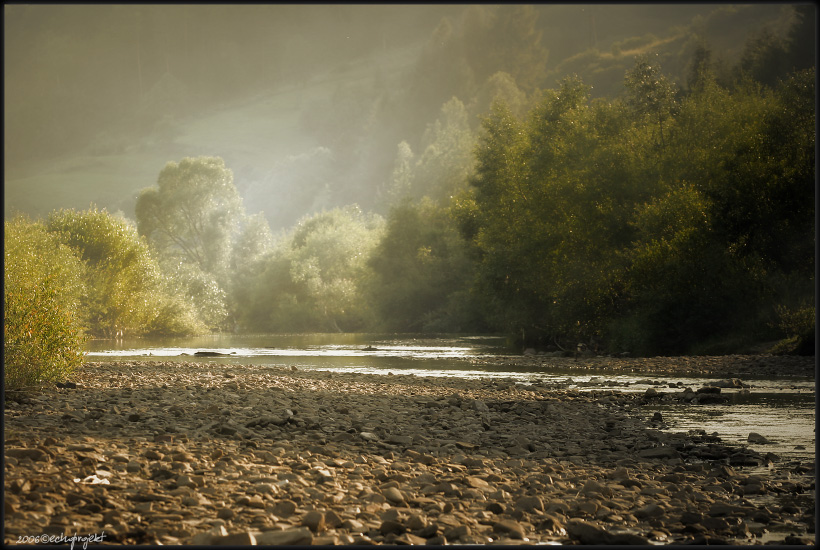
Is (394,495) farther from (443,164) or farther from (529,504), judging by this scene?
(443,164)

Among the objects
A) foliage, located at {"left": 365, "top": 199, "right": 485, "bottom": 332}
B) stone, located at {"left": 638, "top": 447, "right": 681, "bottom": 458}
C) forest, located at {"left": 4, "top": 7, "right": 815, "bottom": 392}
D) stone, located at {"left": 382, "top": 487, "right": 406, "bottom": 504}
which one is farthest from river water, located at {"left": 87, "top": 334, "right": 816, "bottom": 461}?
foliage, located at {"left": 365, "top": 199, "right": 485, "bottom": 332}

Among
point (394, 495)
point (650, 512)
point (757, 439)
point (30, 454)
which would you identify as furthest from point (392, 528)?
point (757, 439)

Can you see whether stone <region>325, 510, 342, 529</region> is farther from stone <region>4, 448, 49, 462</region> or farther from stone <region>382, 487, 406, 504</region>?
stone <region>4, 448, 49, 462</region>

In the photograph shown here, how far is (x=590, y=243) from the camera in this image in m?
40.8

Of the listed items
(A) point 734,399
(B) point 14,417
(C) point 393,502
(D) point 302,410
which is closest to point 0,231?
(B) point 14,417

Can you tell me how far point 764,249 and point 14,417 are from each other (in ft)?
105

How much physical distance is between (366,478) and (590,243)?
34428mm

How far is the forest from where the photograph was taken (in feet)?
105

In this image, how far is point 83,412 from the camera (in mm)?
11352

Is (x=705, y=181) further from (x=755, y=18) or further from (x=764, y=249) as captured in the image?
(x=755, y=18)

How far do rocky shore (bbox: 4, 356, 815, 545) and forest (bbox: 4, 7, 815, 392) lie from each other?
20.1ft

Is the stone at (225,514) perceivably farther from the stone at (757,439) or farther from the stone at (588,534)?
the stone at (757,439)

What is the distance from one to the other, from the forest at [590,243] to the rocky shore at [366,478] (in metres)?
6.14

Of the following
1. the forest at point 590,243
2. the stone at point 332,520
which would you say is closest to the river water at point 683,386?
the forest at point 590,243
